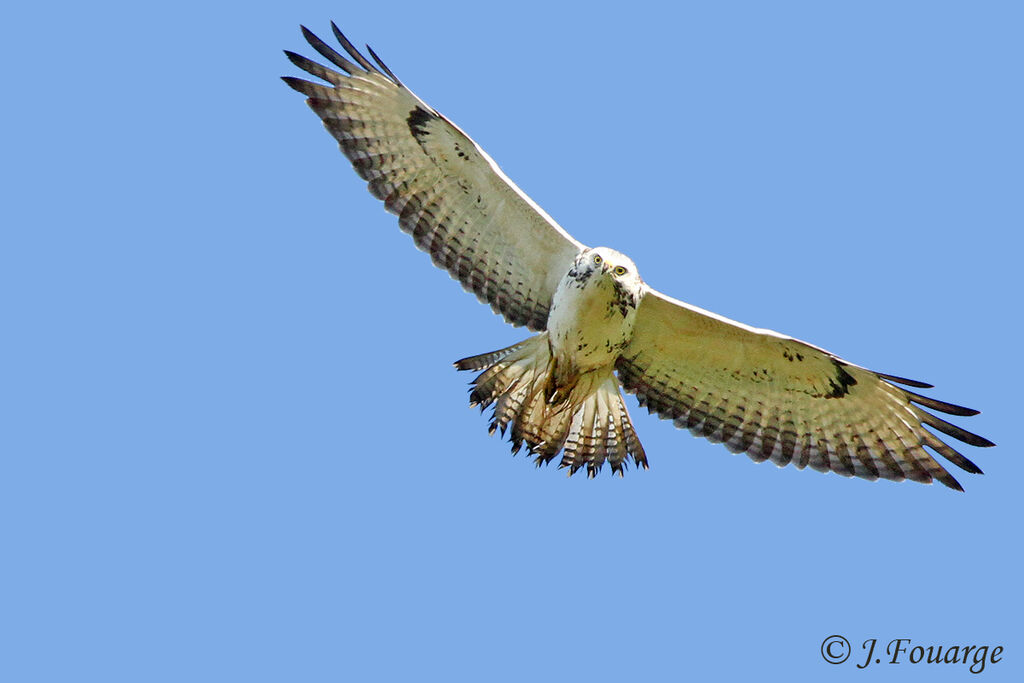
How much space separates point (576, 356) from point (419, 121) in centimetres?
197

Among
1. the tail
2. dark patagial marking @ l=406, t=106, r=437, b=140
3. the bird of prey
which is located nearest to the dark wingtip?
the bird of prey

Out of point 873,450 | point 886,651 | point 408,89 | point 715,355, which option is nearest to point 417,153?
point 408,89

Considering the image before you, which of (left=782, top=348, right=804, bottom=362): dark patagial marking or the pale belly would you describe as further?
(left=782, top=348, right=804, bottom=362): dark patagial marking

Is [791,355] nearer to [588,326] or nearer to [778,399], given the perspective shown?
[778,399]

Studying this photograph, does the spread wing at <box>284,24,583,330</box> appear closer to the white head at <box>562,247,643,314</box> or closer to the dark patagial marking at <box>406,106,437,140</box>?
the dark patagial marking at <box>406,106,437,140</box>

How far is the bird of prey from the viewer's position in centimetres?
1218

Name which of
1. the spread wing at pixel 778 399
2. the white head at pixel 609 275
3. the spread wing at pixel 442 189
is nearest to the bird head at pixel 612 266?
the white head at pixel 609 275

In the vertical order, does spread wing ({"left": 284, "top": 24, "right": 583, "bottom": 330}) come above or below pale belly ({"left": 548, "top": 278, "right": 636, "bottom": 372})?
above

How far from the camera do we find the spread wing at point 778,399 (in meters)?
12.2

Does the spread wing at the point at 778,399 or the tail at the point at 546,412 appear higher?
the spread wing at the point at 778,399

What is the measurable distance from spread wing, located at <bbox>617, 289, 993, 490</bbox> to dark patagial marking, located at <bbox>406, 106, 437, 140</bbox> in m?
1.93

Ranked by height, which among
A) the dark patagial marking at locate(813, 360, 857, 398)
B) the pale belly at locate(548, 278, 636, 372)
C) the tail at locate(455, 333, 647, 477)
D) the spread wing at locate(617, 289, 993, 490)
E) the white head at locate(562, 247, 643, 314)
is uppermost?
the dark patagial marking at locate(813, 360, 857, 398)

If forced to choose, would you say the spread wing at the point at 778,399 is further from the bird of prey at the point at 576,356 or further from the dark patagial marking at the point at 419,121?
the dark patagial marking at the point at 419,121

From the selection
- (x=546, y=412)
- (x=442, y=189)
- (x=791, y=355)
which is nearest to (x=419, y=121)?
(x=442, y=189)
